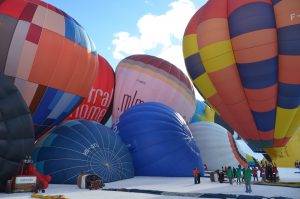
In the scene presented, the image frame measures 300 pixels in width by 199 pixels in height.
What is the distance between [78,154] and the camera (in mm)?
15055

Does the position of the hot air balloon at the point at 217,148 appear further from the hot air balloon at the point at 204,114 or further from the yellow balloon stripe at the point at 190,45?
the hot air balloon at the point at 204,114

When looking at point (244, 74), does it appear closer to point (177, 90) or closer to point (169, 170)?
point (169, 170)

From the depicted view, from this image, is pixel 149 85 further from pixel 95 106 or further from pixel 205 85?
pixel 205 85

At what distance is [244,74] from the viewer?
19.0 m

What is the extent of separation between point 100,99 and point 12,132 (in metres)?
10.5

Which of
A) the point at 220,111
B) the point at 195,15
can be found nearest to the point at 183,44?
the point at 195,15

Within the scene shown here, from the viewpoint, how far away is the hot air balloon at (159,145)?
17.9 meters

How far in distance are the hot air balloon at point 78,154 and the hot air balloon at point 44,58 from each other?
2.44 feet

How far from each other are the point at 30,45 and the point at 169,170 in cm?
773

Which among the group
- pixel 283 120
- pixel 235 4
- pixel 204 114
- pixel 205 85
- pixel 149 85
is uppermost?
pixel 235 4

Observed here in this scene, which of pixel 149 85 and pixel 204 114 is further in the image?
pixel 204 114

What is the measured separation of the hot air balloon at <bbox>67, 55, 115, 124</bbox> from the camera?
20750 mm

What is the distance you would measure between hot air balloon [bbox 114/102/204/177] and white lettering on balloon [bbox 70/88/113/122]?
8.10ft

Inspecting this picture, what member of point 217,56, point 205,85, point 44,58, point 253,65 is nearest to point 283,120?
point 253,65
